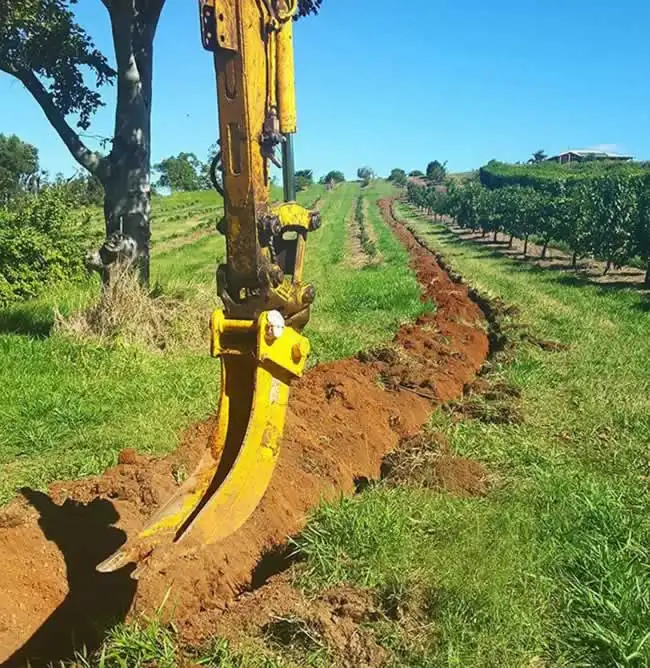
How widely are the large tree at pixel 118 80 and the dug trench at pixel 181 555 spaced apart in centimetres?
418

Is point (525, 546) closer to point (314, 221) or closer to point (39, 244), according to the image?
point (314, 221)

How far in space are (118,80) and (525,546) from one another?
830 centimetres

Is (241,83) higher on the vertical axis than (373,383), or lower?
higher

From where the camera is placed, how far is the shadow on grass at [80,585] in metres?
3.89

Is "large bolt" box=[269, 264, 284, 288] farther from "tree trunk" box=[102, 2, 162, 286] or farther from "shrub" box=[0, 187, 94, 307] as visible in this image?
"shrub" box=[0, 187, 94, 307]

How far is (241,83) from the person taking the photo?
350 cm

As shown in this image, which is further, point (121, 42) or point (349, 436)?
point (121, 42)

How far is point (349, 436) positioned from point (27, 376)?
3351 mm

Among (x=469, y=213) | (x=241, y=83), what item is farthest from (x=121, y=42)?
(x=469, y=213)

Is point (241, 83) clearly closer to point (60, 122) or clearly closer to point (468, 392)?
point (468, 392)

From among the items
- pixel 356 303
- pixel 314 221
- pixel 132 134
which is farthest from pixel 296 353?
pixel 356 303

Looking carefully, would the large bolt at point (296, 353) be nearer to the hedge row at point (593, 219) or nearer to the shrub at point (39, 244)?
the shrub at point (39, 244)

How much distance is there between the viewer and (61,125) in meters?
10.3

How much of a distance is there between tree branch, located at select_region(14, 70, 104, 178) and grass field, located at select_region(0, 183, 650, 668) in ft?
6.38
